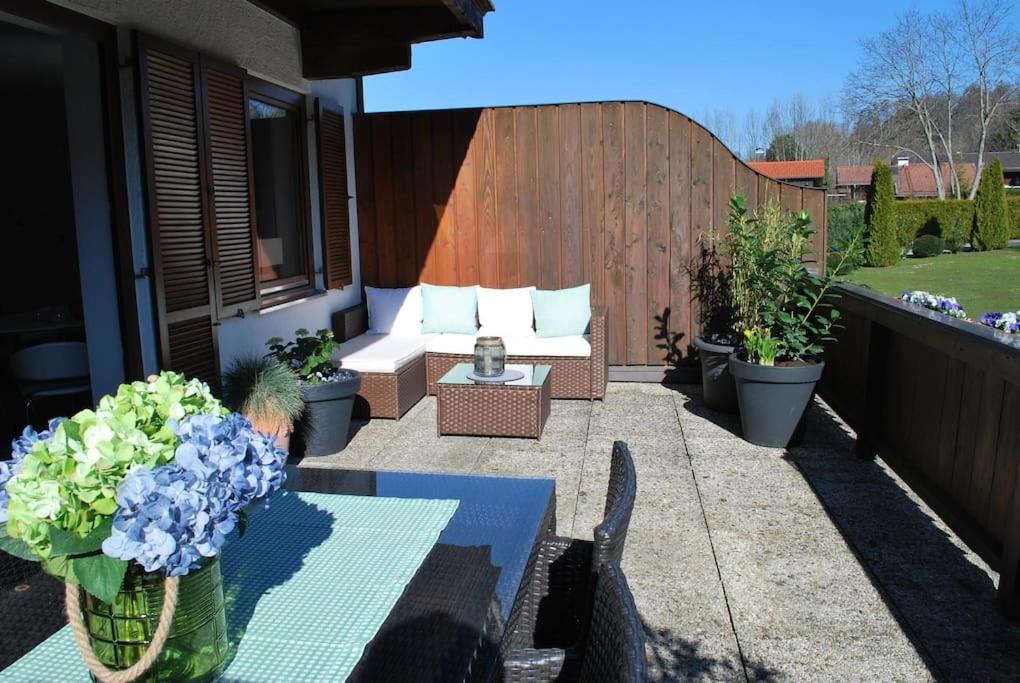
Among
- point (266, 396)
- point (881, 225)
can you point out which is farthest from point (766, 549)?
point (881, 225)

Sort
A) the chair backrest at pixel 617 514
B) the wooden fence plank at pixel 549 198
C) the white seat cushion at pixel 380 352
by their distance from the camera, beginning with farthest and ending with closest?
the wooden fence plank at pixel 549 198 → the white seat cushion at pixel 380 352 → the chair backrest at pixel 617 514

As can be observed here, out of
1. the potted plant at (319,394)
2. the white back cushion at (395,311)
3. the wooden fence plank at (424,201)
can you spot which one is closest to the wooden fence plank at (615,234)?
the wooden fence plank at (424,201)

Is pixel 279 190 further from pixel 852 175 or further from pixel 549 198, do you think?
pixel 852 175

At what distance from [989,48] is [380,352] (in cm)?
3106

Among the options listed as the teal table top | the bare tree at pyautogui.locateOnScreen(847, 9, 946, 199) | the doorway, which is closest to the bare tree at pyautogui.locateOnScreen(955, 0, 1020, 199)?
the bare tree at pyautogui.locateOnScreen(847, 9, 946, 199)

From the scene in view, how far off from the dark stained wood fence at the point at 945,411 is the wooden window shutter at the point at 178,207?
3.40 metres

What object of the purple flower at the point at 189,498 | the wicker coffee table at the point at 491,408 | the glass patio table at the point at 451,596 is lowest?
the wicker coffee table at the point at 491,408

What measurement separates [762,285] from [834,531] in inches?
76.9

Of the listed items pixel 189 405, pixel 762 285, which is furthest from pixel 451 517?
pixel 762 285

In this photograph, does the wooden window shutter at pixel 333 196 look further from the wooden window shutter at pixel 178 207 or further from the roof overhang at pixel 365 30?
the wooden window shutter at pixel 178 207

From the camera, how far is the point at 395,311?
6.38m

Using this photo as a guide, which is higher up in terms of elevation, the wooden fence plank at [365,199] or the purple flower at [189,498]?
the wooden fence plank at [365,199]

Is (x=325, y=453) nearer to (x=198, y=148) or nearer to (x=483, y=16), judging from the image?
(x=198, y=148)

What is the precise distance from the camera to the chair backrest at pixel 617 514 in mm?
1438
